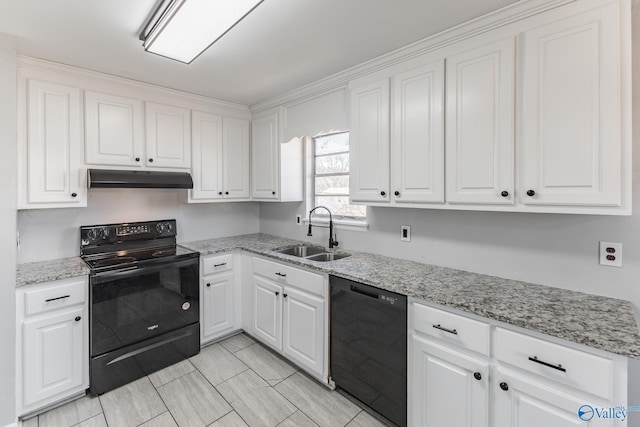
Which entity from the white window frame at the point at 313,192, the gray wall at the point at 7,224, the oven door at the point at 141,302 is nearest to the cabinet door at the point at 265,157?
the white window frame at the point at 313,192

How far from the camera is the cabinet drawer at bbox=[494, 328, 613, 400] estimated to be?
1.11 metres

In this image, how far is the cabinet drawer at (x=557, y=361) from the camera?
1.11 metres

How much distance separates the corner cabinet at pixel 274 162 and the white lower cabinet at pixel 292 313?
765mm

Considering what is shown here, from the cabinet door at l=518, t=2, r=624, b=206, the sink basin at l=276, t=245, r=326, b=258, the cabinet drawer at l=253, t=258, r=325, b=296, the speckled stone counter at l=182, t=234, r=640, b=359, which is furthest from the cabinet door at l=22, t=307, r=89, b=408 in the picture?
the cabinet door at l=518, t=2, r=624, b=206

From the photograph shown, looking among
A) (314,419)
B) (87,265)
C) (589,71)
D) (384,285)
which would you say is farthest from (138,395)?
(589,71)

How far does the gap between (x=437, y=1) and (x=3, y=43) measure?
2502mm

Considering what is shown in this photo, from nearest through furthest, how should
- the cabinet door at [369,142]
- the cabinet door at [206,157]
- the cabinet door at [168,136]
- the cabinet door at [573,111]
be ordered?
the cabinet door at [573,111] → the cabinet door at [369,142] → the cabinet door at [168,136] → the cabinet door at [206,157]

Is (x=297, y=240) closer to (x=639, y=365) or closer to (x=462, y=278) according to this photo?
(x=462, y=278)

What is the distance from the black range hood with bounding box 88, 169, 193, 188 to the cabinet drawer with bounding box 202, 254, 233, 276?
28.2 inches

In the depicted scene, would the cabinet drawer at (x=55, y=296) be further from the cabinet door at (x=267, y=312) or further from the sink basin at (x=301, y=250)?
the sink basin at (x=301, y=250)

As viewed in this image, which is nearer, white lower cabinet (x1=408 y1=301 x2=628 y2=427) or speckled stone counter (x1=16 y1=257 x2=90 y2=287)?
white lower cabinet (x1=408 y1=301 x2=628 y2=427)

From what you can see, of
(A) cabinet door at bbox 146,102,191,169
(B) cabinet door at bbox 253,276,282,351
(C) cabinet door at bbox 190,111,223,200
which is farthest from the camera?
(C) cabinet door at bbox 190,111,223,200

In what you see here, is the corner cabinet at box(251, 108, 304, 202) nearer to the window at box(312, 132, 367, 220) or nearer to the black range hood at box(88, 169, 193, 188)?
the window at box(312, 132, 367, 220)

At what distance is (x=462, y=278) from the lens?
6.10 feet
